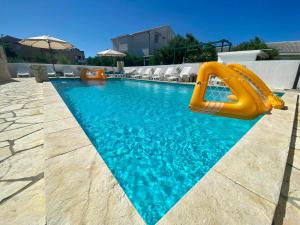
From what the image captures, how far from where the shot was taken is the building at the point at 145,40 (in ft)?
84.1

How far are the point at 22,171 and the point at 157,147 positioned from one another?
2263 millimetres

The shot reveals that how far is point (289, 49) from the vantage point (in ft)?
69.3

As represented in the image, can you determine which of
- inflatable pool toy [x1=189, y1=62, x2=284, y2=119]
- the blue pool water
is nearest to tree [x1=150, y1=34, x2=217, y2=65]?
inflatable pool toy [x1=189, y1=62, x2=284, y2=119]

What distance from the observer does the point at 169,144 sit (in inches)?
130

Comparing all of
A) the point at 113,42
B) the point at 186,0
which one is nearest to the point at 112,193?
the point at 186,0

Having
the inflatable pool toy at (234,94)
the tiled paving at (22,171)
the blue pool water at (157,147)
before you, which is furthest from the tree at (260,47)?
the tiled paving at (22,171)

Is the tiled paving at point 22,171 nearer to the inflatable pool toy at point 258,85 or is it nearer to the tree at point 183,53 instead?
the inflatable pool toy at point 258,85

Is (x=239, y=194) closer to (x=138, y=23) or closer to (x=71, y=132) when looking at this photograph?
(x=71, y=132)

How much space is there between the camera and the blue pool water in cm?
213

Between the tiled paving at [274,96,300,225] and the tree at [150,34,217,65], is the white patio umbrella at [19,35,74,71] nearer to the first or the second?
the tree at [150,34,217,65]

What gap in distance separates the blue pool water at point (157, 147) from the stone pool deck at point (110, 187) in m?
0.78

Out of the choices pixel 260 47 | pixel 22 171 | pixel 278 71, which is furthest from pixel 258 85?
pixel 260 47

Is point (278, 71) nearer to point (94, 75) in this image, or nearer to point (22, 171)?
point (22, 171)

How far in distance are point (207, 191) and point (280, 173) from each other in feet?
3.09
